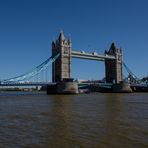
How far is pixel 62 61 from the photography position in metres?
94.8

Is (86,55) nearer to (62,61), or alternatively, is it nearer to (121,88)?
(62,61)

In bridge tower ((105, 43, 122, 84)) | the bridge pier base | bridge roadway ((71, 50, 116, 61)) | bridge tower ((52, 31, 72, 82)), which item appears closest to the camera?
bridge tower ((52, 31, 72, 82))

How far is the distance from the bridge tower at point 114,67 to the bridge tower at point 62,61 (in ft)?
82.2

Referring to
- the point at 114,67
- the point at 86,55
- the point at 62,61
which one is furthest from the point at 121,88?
the point at 62,61

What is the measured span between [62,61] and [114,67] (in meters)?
29.8

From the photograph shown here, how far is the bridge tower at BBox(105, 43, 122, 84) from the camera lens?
118m

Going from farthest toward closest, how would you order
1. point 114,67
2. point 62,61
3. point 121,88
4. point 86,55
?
point 114,67 → point 121,88 → point 86,55 → point 62,61

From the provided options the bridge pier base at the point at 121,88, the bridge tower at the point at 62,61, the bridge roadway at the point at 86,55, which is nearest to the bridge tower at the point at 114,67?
the bridge pier base at the point at 121,88

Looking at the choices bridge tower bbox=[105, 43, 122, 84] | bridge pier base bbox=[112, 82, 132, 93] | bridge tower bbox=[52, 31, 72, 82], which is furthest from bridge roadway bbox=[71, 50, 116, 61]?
bridge tower bbox=[105, 43, 122, 84]

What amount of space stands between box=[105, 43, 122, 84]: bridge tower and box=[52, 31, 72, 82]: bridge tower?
25069mm

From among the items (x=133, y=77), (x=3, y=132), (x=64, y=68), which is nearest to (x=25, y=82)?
(x=64, y=68)

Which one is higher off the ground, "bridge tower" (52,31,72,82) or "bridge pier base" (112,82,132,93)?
"bridge tower" (52,31,72,82)

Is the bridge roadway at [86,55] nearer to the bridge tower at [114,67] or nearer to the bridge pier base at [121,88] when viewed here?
the bridge pier base at [121,88]

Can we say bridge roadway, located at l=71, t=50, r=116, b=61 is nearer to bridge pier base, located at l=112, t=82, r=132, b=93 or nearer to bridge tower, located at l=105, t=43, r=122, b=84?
bridge pier base, located at l=112, t=82, r=132, b=93
